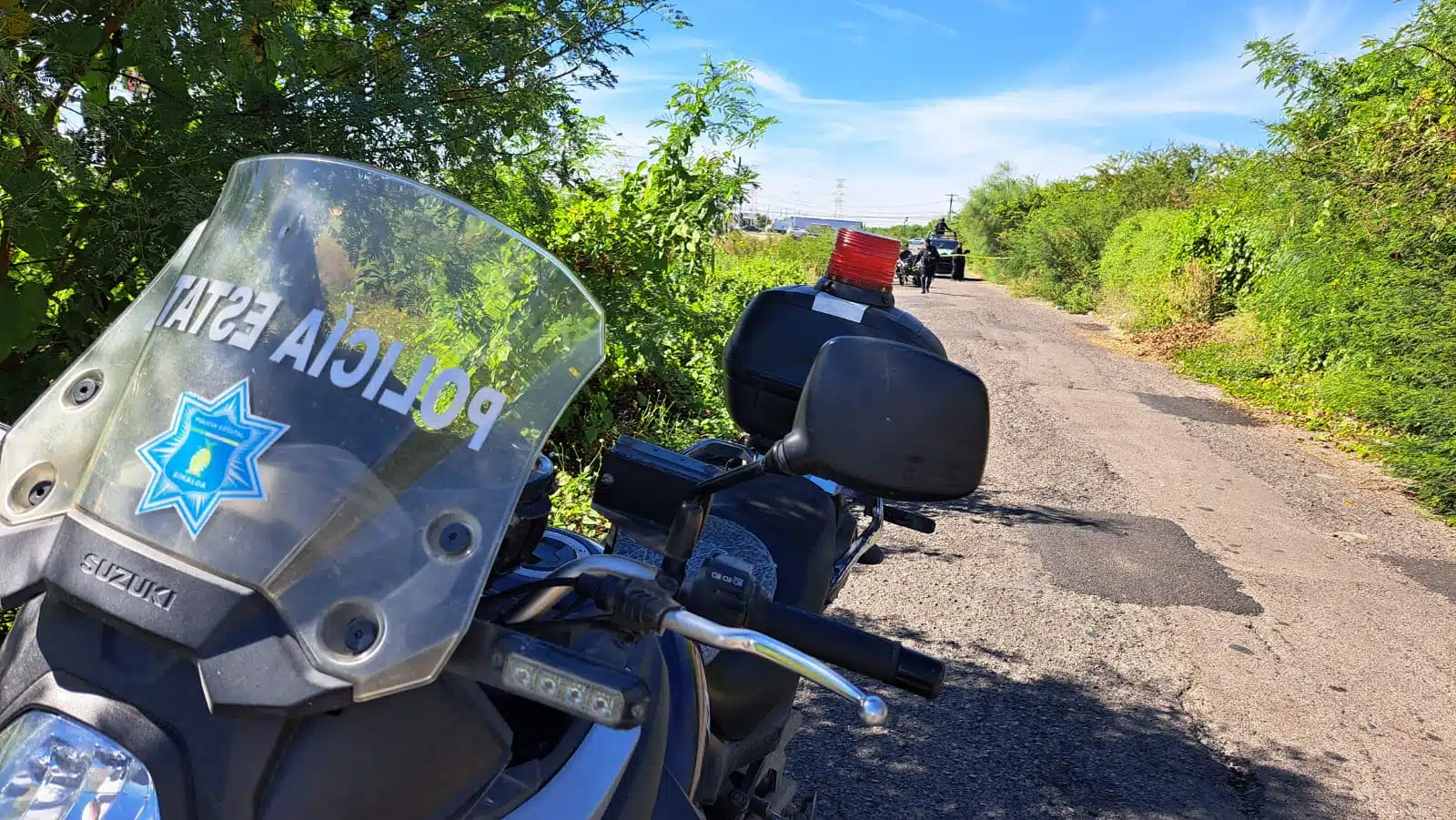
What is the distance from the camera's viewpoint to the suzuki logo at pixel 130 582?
0.96 meters

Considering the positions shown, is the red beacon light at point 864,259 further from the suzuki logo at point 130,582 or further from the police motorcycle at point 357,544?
the suzuki logo at point 130,582

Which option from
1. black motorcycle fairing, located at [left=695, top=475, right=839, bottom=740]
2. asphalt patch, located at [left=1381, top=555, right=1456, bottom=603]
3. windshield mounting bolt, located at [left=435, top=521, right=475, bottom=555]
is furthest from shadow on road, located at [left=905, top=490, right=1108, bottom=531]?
windshield mounting bolt, located at [left=435, top=521, right=475, bottom=555]

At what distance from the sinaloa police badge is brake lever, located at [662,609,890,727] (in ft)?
1.55

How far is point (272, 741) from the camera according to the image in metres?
0.96

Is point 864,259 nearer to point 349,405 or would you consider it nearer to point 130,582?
point 349,405

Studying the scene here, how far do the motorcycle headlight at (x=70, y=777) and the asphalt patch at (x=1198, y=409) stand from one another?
1095cm

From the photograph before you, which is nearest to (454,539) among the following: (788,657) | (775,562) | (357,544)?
(357,544)

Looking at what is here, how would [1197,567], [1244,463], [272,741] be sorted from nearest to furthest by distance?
[272,741], [1197,567], [1244,463]

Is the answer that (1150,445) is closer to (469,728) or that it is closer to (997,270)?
(469,728)

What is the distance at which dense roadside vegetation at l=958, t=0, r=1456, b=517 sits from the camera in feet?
27.5

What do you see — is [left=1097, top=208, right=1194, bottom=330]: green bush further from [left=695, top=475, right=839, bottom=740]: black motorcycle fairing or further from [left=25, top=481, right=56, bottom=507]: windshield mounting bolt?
[left=25, top=481, right=56, bottom=507]: windshield mounting bolt

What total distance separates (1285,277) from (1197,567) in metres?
7.29

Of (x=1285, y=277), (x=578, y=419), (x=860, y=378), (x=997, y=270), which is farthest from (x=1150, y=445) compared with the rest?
(x=997, y=270)

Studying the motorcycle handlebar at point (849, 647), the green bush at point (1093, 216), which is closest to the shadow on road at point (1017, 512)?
the motorcycle handlebar at point (849, 647)
